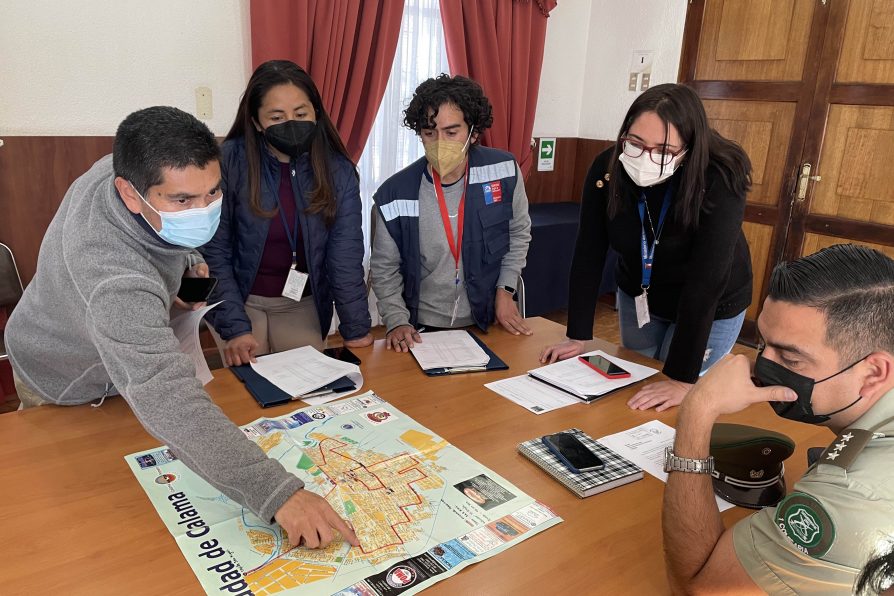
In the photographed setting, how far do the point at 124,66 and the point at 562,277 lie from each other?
117 inches

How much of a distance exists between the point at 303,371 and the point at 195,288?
14.2 inches

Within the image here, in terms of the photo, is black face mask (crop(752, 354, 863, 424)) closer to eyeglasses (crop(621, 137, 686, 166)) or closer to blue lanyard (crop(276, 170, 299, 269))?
eyeglasses (crop(621, 137, 686, 166))

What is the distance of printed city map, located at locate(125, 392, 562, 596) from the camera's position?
1.02 m

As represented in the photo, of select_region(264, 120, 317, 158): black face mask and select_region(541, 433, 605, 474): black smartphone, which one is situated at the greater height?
select_region(264, 120, 317, 158): black face mask

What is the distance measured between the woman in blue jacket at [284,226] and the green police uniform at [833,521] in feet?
4.49

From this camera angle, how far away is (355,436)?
1.43m

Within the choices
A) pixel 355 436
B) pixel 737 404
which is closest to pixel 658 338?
pixel 737 404

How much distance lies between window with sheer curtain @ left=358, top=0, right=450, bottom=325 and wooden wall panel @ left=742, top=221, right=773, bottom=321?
235 centimetres

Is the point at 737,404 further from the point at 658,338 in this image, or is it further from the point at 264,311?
the point at 264,311

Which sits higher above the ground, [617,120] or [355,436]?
[617,120]

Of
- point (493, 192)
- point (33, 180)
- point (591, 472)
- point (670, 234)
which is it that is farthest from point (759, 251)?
point (33, 180)

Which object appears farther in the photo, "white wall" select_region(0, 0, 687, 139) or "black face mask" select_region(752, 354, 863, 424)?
"white wall" select_region(0, 0, 687, 139)

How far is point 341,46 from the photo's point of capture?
141 inches

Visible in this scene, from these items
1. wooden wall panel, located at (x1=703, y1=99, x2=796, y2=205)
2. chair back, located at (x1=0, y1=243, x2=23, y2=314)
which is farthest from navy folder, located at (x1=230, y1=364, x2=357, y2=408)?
wooden wall panel, located at (x1=703, y1=99, x2=796, y2=205)
